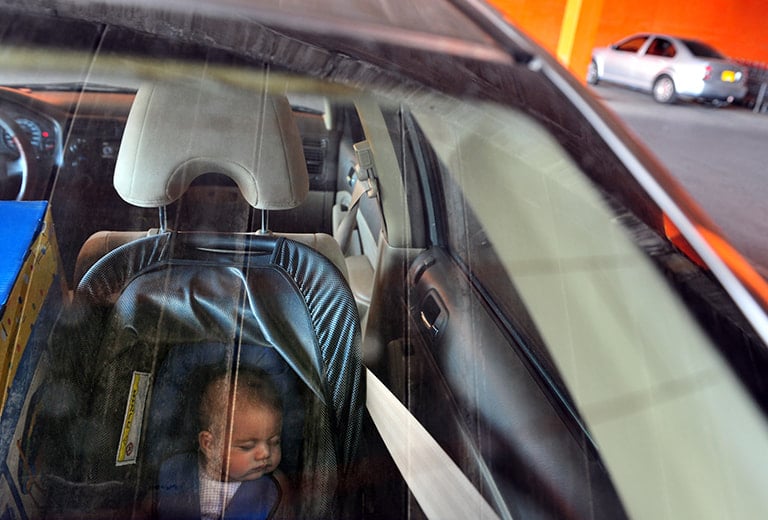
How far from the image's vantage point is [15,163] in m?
0.78

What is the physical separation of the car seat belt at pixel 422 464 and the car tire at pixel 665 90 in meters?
6.41

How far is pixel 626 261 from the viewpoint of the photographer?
896 millimetres

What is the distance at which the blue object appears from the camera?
0.74m

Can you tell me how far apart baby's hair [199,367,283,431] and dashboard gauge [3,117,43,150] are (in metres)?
0.35

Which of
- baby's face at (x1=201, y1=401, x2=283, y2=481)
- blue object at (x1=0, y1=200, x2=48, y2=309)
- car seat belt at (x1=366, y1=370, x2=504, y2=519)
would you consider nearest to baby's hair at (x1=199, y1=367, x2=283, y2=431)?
baby's face at (x1=201, y1=401, x2=283, y2=481)

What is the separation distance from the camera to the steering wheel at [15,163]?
773 mm

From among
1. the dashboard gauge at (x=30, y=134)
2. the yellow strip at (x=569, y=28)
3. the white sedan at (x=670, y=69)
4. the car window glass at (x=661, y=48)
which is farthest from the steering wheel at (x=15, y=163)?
the car window glass at (x=661, y=48)

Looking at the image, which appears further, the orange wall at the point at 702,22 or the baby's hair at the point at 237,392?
the orange wall at the point at 702,22

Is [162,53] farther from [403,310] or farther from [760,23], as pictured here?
[760,23]

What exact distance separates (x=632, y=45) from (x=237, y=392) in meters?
7.20

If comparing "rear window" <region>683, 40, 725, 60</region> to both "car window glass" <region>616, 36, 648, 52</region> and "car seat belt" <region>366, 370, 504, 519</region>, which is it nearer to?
"car window glass" <region>616, 36, 648, 52</region>

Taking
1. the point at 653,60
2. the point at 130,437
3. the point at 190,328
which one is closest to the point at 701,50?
the point at 653,60

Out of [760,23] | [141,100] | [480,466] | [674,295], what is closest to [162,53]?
[141,100]

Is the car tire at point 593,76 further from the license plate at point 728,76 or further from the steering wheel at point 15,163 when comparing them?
the steering wheel at point 15,163
